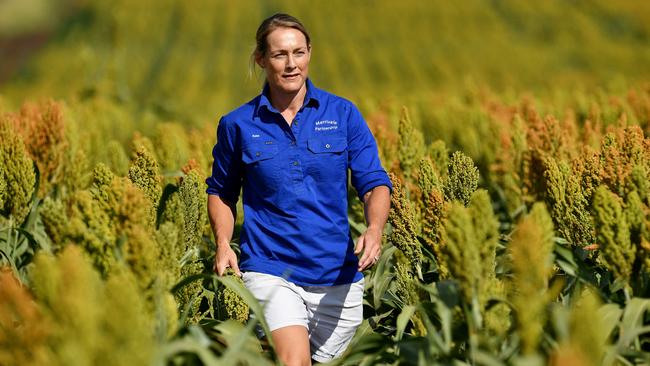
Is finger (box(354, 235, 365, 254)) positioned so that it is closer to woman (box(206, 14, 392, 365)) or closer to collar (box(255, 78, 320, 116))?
woman (box(206, 14, 392, 365))

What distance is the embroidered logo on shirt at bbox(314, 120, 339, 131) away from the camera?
11.3 feet

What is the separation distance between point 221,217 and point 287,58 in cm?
69

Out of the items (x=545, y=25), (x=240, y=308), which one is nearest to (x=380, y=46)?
(x=545, y=25)

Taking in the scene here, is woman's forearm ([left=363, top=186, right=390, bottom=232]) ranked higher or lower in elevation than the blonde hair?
lower

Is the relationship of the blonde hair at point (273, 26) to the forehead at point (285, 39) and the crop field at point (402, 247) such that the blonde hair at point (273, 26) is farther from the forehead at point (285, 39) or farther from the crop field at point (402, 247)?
the crop field at point (402, 247)

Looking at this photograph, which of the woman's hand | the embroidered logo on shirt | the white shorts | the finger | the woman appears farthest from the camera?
the embroidered logo on shirt

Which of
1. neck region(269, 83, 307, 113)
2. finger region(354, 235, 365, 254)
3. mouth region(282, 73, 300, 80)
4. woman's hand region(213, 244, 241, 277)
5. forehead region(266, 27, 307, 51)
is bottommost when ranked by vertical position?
woman's hand region(213, 244, 241, 277)

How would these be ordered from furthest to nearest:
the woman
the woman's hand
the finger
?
1. the woman
2. the woman's hand
3. the finger

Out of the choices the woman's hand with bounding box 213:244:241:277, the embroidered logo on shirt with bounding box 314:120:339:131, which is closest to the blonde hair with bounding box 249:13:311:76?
the embroidered logo on shirt with bounding box 314:120:339:131

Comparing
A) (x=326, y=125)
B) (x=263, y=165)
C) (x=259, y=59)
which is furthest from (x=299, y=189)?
(x=259, y=59)

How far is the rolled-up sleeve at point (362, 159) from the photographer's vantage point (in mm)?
3410

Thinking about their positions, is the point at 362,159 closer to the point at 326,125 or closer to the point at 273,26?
the point at 326,125

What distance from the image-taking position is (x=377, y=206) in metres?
3.25

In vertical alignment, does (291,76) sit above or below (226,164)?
above
